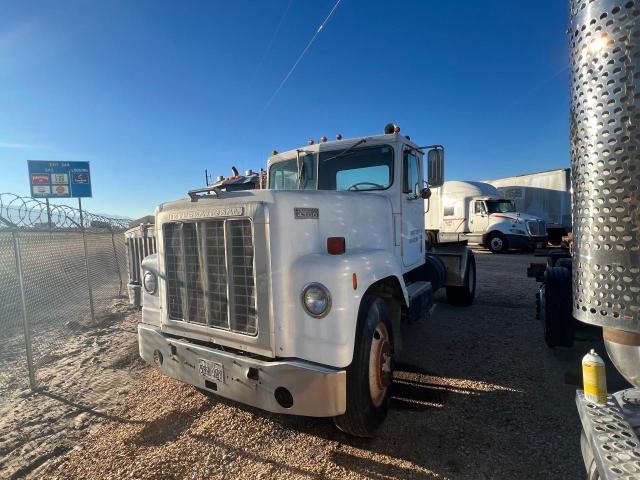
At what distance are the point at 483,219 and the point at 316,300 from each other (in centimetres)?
1770

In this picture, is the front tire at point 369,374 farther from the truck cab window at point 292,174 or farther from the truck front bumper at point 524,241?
the truck front bumper at point 524,241

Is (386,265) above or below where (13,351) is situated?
above

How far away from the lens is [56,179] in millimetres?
13680

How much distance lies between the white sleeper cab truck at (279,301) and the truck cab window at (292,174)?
101cm

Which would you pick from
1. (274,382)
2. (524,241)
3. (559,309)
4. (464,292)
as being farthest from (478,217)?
(274,382)

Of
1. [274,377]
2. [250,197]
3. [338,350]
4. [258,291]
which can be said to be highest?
[250,197]

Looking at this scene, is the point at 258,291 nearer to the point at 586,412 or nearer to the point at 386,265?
the point at 386,265

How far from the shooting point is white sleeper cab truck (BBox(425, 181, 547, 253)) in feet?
55.1

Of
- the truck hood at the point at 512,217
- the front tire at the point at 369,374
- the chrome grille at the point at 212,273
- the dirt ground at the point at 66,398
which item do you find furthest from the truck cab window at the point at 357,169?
the truck hood at the point at 512,217

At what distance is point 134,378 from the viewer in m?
4.21

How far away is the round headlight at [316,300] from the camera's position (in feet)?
8.02

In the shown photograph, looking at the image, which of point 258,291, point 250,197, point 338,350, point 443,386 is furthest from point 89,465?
point 443,386

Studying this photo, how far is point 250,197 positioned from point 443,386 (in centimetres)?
287

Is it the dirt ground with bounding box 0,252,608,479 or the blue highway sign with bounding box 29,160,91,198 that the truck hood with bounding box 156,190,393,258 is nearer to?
the dirt ground with bounding box 0,252,608,479
